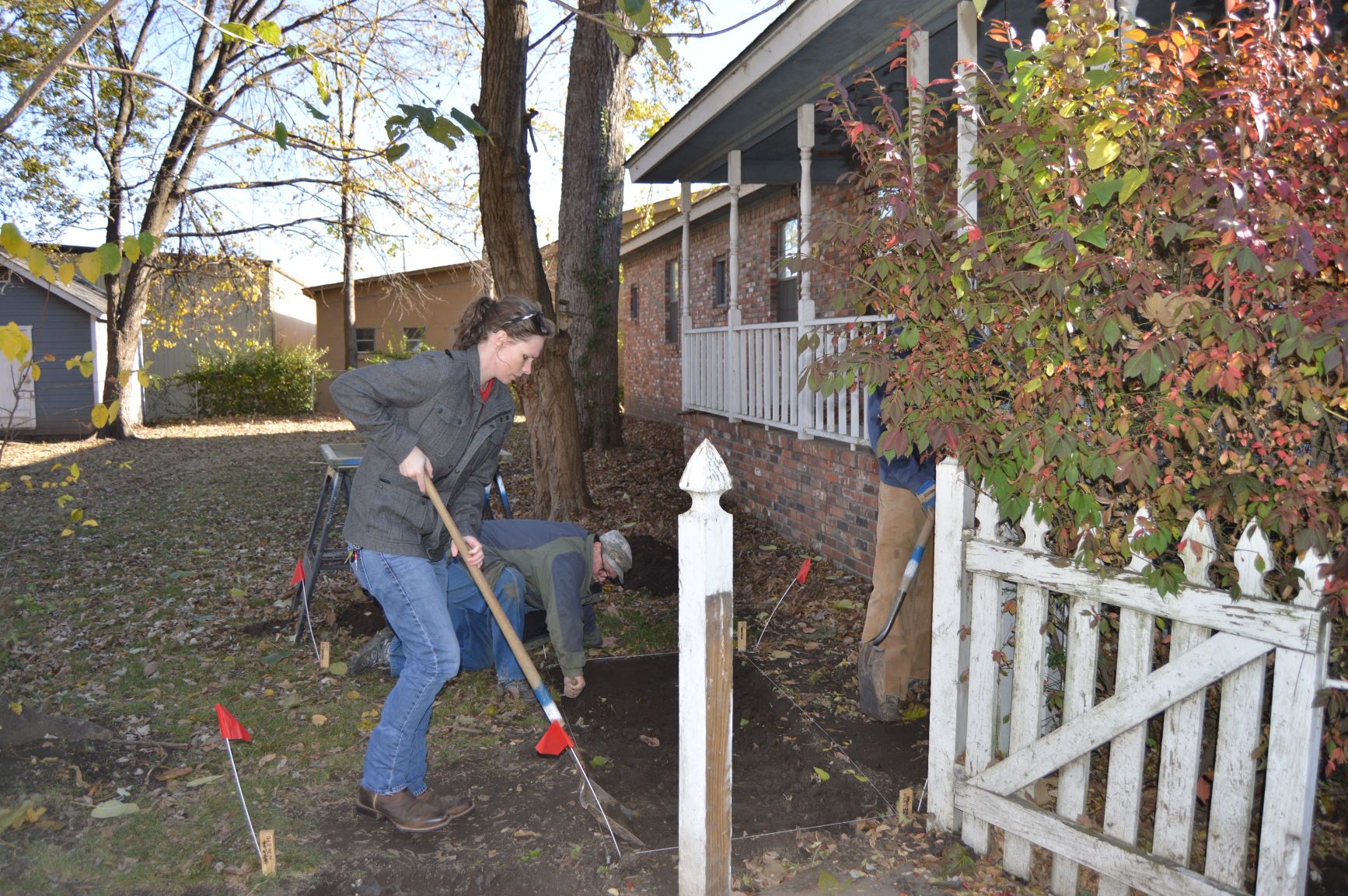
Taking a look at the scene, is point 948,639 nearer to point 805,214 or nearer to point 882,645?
point 882,645

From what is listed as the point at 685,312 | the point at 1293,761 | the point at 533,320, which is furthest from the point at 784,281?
the point at 1293,761

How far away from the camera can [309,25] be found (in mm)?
17562

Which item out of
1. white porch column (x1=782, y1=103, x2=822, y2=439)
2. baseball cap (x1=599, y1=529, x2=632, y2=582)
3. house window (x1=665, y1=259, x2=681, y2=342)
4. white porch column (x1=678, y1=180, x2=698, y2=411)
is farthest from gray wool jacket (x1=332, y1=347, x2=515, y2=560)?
house window (x1=665, y1=259, x2=681, y2=342)

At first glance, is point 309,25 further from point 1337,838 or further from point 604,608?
point 1337,838

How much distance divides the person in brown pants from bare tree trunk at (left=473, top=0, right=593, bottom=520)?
3.79 m

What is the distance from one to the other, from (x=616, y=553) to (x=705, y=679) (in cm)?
257

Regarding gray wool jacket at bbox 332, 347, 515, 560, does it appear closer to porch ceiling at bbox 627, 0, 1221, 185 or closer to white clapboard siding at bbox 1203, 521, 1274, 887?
porch ceiling at bbox 627, 0, 1221, 185

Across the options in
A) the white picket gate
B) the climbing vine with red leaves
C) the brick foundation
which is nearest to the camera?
the climbing vine with red leaves

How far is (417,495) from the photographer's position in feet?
11.6

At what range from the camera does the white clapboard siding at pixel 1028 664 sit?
3.17m

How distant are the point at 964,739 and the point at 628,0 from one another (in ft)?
9.29

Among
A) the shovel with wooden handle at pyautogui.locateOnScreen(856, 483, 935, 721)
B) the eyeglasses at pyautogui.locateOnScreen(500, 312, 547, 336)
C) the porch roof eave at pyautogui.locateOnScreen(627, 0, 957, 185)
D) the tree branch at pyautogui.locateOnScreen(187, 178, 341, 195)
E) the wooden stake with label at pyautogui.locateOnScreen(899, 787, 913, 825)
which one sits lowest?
the wooden stake with label at pyautogui.locateOnScreen(899, 787, 913, 825)

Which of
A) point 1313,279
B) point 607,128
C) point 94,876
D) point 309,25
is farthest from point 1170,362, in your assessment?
point 309,25

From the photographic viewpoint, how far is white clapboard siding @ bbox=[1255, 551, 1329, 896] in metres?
2.50
